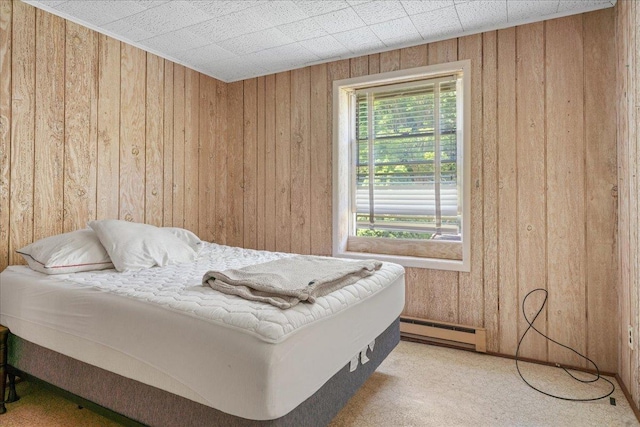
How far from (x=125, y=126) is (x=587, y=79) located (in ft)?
10.8

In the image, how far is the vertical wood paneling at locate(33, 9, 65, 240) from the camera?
2.37 meters

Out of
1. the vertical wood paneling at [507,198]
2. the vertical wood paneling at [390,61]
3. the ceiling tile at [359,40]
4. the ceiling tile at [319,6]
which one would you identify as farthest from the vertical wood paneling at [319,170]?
the vertical wood paneling at [507,198]

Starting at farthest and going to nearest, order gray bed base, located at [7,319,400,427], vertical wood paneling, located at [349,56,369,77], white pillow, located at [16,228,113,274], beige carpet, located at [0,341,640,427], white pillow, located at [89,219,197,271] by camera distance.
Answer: vertical wood paneling, located at [349,56,369,77], white pillow, located at [89,219,197,271], white pillow, located at [16,228,113,274], beige carpet, located at [0,341,640,427], gray bed base, located at [7,319,400,427]

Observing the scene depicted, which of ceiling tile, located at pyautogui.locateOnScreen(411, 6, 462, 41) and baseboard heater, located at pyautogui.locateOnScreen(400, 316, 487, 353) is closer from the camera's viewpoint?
ceiling tile, located at pyautogui.locateOnScreen(411, 6, 462, 41)

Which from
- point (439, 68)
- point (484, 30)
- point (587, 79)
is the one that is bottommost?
point (587, 79)

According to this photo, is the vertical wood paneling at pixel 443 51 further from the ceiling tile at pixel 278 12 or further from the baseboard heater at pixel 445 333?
the baseboard heater at pixel 445 333

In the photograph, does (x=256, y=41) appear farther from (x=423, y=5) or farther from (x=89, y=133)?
(x=89, y=133)

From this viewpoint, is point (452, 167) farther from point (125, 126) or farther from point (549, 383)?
point (125, 126)

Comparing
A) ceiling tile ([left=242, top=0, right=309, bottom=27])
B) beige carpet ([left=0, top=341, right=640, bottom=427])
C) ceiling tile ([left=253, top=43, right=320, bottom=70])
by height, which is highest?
ceiling tile ([left=253, top=43, right=320, bottom=70])

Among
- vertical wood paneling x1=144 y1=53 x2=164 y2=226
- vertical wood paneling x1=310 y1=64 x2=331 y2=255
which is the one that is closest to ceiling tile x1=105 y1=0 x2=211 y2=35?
vertical wood paneling x1=144 y1=53 x2=164 y2=226

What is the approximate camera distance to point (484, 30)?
268 centimetres

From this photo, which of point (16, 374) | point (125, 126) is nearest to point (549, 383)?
point (16, 374)

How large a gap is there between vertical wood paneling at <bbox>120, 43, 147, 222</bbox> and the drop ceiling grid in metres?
0.16

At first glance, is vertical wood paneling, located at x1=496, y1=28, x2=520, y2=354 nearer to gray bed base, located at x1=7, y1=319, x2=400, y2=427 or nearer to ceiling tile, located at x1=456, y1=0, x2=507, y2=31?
ceiling tile, located at x1=456, y1=0, x2=507, y2=31
